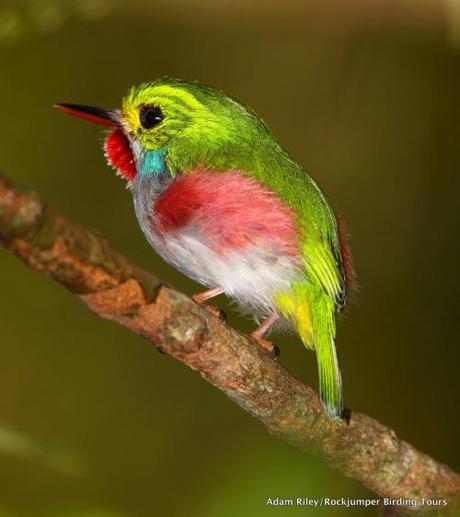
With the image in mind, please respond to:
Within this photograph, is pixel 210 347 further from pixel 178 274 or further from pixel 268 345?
pixel 178 274

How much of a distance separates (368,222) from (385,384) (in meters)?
0.67

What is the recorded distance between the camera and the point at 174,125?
1.67 m

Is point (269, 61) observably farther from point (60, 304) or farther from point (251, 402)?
point (251, 402)

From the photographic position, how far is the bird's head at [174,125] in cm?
162

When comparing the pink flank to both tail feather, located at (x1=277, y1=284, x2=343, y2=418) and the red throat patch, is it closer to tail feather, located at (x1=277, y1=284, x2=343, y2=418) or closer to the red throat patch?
tail feather, located at (x1=277, y1=284, x2=343, y2=418)

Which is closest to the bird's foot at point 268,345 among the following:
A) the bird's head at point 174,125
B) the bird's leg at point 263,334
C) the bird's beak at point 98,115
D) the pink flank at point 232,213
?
the bird's leg at point 263,334

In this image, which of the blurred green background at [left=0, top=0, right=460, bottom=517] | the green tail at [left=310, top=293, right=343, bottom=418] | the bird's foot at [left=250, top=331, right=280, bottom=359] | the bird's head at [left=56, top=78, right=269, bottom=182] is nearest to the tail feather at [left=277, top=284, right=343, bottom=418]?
the green tail at [left=310, top=293, right=343, bottom=418]

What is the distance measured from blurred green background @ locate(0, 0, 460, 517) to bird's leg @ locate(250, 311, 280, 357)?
0.85m

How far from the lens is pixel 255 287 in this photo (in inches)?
Answer: 60.5

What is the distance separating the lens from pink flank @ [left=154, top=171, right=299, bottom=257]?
1.46 metres

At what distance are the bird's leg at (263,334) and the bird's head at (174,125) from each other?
0.32 meters

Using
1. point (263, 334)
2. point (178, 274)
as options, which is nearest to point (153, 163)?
point (263, 334)

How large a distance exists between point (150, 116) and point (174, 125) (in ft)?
0.18

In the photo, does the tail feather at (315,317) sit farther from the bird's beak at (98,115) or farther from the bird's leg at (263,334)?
the bird's beak at (98,115)
